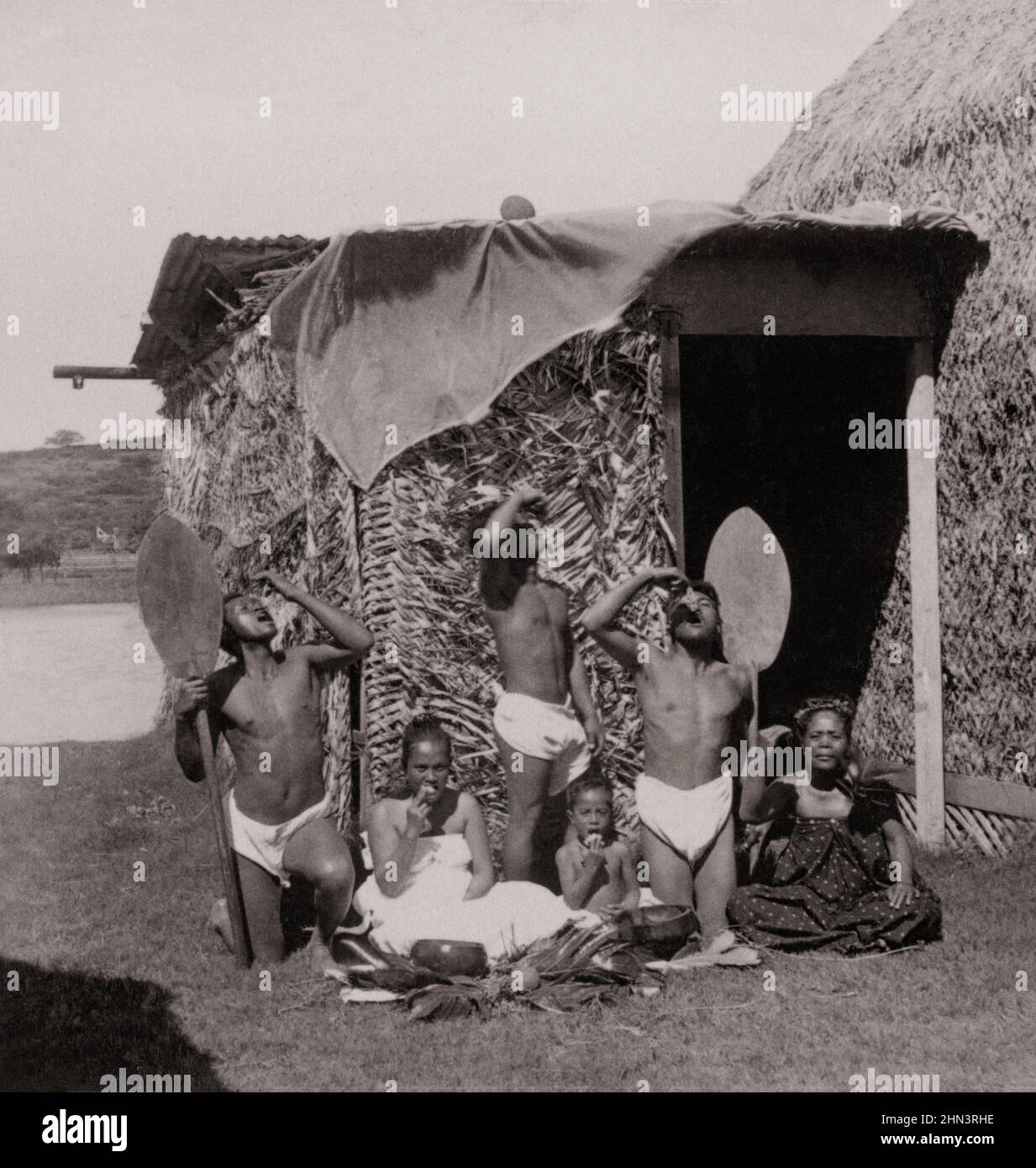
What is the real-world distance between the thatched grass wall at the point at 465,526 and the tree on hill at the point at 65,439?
144ft

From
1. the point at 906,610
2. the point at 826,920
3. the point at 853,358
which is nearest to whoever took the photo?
the point at 826,920

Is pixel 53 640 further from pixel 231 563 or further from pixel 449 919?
pixel 449 919

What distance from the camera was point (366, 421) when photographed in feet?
21.8

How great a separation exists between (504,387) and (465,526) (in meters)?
0.70

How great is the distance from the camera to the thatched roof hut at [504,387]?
21.5 ft

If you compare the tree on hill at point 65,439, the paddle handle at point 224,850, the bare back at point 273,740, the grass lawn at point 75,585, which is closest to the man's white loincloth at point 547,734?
the bare back at point 273,740

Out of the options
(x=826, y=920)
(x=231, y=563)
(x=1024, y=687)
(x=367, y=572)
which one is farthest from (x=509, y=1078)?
(x=231, y=563)

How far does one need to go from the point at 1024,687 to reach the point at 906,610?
A: 997 millimetres

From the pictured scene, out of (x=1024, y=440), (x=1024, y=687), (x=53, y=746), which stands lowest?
(x=53, y=746)

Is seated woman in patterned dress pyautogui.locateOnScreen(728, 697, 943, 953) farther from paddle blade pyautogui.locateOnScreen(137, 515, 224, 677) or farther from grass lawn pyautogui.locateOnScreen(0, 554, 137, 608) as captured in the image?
grass lawn pyautogui.locateOnScreen(0, 554, 137, 608)

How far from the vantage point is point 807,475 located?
31.1 ft

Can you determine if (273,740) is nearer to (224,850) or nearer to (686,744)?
(224,850)

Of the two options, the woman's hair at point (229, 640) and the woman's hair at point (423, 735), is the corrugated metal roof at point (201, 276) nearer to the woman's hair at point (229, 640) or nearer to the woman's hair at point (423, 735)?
the woman's hair at point (229, 640)

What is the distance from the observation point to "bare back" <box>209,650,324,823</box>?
19.1 feet
